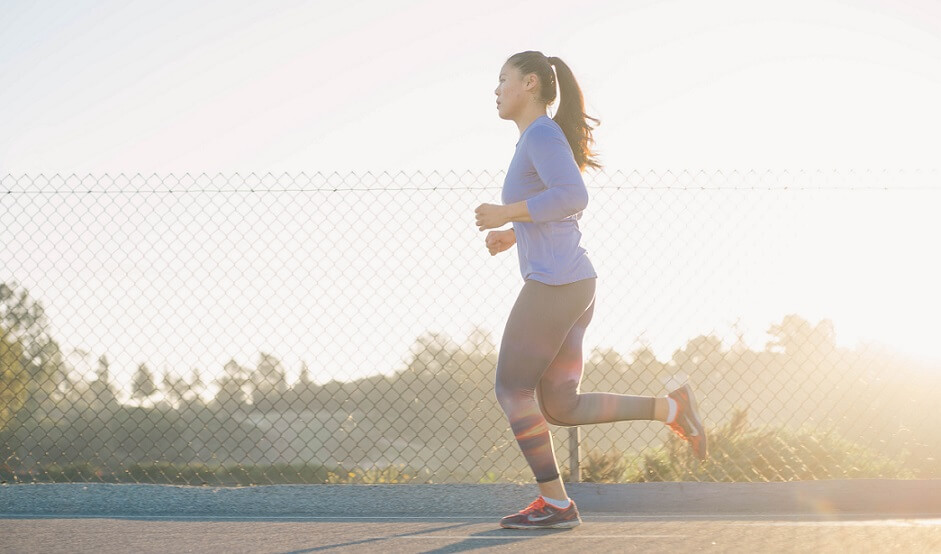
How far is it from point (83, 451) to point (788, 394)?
3925mm

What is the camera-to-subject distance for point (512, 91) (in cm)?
351

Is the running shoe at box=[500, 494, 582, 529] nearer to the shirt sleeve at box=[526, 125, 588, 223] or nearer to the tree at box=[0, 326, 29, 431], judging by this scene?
the shirt sleeve at box=[526, 125, 588, 223]

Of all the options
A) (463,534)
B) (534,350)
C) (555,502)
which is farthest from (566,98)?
(463,534)

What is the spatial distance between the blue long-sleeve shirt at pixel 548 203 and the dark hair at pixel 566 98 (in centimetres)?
15

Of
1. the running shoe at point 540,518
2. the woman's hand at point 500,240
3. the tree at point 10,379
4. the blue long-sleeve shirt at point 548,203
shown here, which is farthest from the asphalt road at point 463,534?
the tree at point 10,379

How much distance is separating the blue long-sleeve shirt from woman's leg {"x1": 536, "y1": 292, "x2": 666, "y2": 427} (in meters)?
0.22

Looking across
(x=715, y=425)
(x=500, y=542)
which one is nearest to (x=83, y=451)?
(x=500, y=542)

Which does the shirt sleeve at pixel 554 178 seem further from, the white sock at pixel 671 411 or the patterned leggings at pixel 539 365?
the white sock at pixel 671 411

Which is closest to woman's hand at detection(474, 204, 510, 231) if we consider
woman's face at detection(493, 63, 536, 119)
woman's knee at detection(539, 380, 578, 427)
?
woman's face at detection(493, 63, 536, 119)

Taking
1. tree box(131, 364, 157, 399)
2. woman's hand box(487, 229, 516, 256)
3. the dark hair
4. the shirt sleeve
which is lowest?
tree box(131, 364, 157, 399)

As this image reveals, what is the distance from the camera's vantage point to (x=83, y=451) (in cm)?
512

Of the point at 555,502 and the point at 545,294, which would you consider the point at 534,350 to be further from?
the point at 555,502

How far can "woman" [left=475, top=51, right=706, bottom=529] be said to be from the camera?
3291 millimetres

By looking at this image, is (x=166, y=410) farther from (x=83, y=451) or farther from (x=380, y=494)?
(x=380, y=494)
